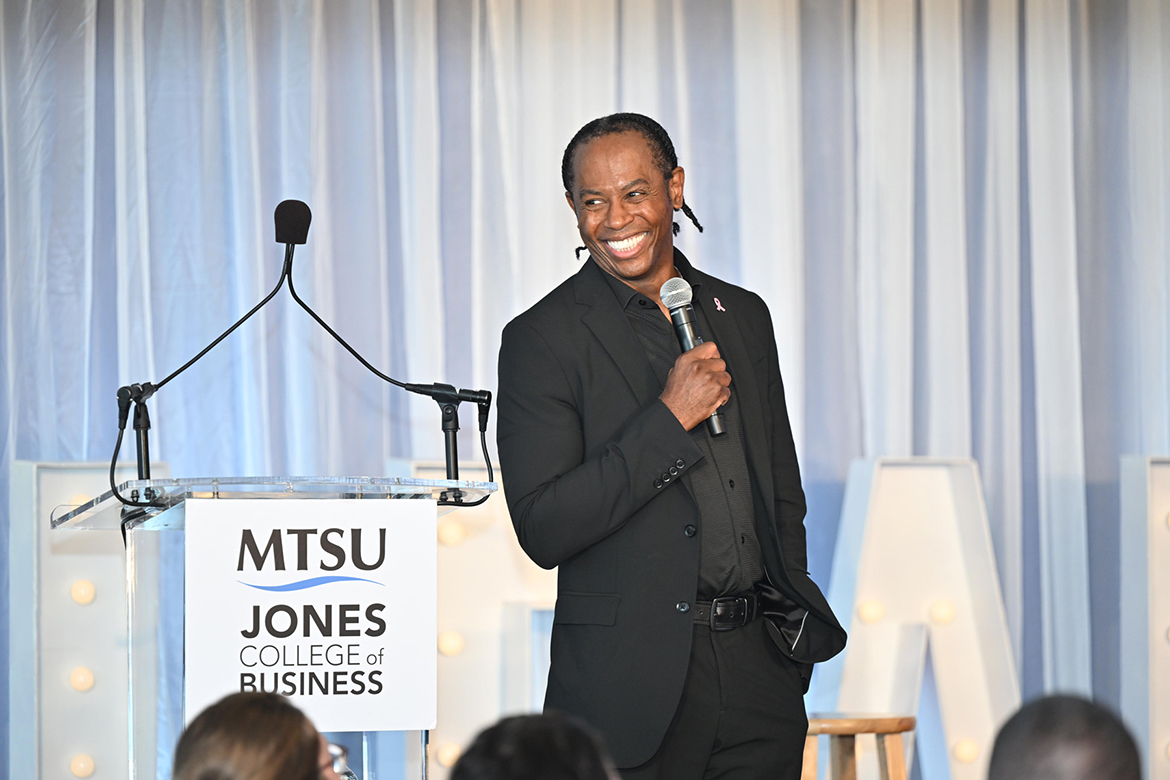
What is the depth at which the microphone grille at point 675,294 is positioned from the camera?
2166mm

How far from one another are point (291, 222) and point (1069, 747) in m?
2.26

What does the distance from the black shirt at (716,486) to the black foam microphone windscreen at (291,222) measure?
1057mm

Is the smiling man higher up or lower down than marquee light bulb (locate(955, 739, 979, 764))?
higher up

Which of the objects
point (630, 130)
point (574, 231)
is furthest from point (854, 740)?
point (574, 231)

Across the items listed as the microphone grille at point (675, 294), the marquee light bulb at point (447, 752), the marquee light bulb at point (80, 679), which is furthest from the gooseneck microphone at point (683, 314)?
the marquee light bulb at point (80, 679)

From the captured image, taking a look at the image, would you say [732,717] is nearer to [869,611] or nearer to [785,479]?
[785,479]

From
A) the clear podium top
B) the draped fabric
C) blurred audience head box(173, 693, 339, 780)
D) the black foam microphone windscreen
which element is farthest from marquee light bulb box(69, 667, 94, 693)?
blurred audience head box(173, 693, 339, 780)

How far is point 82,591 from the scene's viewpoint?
3.37 m

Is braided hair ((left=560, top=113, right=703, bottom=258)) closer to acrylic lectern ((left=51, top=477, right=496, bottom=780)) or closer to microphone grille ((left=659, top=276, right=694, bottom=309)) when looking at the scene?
microphone grille ((left=659, top=276, right=694, bottom=309))

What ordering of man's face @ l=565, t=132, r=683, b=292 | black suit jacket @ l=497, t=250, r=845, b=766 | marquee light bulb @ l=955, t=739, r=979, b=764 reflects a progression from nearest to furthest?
1. black suit jacket @ l=497, t=250, r=845, b=766
2. man's face @ l=565, t=132, r=683, b=292
3. marquee light bulb @ l=955, t=739, r=979, b=764

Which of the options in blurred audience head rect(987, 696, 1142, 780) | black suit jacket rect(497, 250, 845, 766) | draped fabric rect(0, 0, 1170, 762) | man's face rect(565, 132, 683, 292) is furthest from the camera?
draped fabric rect(0, 0, 1170, 762)

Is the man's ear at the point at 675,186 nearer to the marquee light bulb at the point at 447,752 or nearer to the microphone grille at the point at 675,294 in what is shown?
the microphone grille at the point at 675,294

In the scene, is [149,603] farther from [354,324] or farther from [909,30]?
[909,30]

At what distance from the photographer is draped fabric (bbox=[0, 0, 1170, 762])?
12.0 ft
